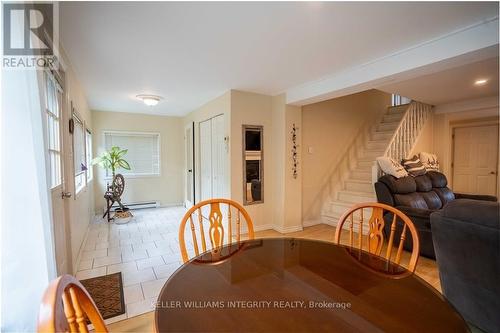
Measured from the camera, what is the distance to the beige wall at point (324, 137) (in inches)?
170

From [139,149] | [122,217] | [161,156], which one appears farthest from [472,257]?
[139,149]

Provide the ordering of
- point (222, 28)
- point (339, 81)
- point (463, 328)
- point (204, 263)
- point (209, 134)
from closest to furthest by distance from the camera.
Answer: point (463, 328) < point (204, 263) < point (222, 28) < point (339, 81) < point (209, 134)

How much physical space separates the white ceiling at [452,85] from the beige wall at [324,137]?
94 cm

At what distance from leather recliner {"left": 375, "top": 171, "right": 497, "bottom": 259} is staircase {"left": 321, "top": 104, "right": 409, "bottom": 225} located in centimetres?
59

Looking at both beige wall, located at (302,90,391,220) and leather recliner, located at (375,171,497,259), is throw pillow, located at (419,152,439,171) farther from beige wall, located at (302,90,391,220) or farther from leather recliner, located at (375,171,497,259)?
beige wall, located at (302,90,391,220)

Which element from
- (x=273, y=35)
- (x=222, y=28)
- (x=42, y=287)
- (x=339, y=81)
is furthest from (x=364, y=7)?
(x=42, y=287)

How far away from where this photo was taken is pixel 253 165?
3969mm

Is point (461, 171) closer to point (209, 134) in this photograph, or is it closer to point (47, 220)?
point (209, 134)

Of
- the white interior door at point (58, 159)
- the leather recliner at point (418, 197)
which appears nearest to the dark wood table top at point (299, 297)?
the white interior door at point (58, 159)

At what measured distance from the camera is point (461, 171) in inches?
222

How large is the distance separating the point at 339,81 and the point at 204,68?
165cm

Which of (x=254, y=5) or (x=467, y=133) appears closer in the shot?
(x=254, y=5)

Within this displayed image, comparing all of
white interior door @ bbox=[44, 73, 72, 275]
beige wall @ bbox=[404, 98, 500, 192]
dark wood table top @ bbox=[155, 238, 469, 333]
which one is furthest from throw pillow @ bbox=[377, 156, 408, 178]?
white interior door @ bbox=[44, 73, 72, 275]

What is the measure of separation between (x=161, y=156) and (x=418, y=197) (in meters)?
5.28
